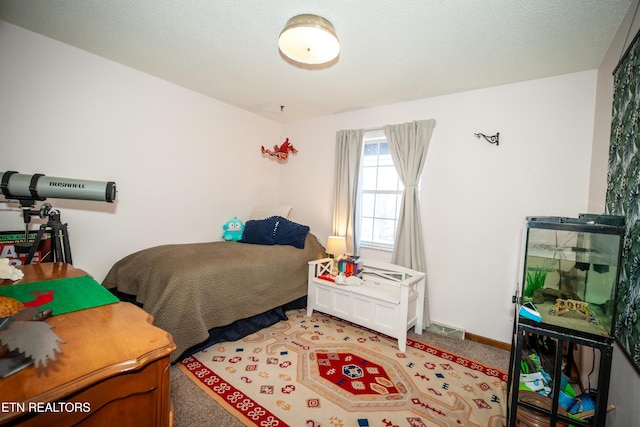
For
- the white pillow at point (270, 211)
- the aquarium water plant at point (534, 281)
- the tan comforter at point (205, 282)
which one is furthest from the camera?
the white pillow at point (270, 211)

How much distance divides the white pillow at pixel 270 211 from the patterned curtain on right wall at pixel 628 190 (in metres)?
3.06

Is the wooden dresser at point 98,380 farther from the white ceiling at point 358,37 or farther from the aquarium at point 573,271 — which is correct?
the white ceiling at point 358,37

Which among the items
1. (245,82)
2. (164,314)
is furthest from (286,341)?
(245,82)

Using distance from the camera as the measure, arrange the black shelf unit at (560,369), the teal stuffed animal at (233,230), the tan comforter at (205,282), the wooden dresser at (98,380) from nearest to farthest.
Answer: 1. the wooden dresser at (98,380)
2. the black shelf unit at (560,369)
3. the tan comforter at (205,282)
4. the teal stuffed animal at (233,230)

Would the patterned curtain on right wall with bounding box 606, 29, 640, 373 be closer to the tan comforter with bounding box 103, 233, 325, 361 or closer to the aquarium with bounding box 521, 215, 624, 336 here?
the aquarium with bounding box 521, 215, 624, 336

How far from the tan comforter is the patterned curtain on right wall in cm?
245

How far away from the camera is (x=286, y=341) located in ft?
8.16

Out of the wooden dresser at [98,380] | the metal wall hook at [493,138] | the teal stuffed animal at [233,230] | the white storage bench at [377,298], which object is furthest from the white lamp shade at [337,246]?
the wooden dresser at [98,380]

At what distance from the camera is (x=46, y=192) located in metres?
1.70

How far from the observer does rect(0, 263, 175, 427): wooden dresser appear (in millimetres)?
580

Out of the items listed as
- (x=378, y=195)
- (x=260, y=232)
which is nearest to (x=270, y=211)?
(x=260, y=232)

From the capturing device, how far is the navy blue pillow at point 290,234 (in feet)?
10.7

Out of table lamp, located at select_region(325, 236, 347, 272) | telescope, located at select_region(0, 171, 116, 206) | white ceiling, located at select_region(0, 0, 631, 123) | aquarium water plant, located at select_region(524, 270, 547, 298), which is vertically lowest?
table lamp, located at select_region(325, 236, 347, 272)

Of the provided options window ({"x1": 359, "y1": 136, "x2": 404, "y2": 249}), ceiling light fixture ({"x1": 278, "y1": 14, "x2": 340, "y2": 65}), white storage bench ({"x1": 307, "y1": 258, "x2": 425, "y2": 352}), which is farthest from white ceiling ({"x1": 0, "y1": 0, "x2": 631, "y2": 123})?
white storage bench ({"x1": 307, "y1": 258, "x2": 425, "y2": 352})
